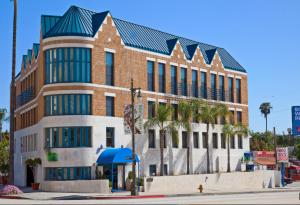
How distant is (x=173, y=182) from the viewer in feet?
161

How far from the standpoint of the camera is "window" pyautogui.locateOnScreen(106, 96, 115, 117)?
1956 inches

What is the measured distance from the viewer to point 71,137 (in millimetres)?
46750

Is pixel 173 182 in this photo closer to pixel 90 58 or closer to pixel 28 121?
pixel 90 58

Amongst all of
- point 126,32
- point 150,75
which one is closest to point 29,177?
point 150,75

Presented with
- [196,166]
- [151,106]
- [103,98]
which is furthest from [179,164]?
[103,98]

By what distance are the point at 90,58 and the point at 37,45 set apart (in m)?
12.8

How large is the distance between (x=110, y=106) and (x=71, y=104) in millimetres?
4434

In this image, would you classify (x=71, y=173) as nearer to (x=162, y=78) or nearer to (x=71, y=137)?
(x=71, y=137)

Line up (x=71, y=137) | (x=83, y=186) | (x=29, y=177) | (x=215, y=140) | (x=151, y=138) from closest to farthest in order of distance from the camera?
(x=83, y=186) → (x=71, y=137) → (x=151, y=138) → (x=29, y=177) → (x=215, y=140)

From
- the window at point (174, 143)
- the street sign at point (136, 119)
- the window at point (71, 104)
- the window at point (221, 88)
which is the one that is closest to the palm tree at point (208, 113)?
the window at point (174, 143)

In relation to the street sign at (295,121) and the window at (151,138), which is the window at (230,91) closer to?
the window at (151,138)

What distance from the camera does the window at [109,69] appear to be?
49.9m

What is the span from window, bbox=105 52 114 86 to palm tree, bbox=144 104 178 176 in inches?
214

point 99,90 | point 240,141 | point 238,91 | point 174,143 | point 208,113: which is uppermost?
point 238,91
